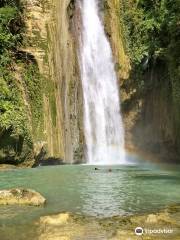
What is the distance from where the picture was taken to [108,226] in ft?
27.2

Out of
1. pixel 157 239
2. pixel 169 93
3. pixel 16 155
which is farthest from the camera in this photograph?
pixel 169 93

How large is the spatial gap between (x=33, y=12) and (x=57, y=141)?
694cm

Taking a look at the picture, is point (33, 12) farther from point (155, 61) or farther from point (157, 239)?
point (157, 239)

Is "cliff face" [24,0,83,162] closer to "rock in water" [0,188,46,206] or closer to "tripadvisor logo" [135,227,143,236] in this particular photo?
"rock in water" [0,188,46,206]

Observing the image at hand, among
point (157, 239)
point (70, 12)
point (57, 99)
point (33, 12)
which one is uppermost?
point (70, 12)

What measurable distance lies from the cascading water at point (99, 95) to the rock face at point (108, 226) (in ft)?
57.7

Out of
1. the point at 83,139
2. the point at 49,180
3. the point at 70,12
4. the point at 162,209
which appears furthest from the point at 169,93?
the point at 162,209

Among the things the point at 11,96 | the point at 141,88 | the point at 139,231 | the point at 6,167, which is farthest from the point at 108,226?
the point at 141,88

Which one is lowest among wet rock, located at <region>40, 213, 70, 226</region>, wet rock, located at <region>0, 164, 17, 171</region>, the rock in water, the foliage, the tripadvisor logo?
the tripadvisor logo

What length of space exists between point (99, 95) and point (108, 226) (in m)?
20.7

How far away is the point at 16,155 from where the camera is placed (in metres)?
20.8

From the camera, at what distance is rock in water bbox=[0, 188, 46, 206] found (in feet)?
34.5

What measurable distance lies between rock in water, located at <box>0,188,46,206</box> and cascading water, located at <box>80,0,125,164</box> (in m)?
15.6

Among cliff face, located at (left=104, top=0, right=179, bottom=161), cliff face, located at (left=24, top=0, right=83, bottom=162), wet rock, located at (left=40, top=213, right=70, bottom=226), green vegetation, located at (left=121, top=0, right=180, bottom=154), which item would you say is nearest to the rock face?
wet rock, located at (left=40, top=213, right=70, bottom=226)
